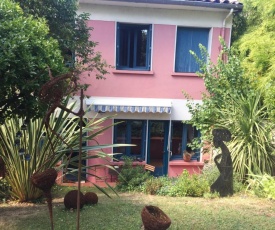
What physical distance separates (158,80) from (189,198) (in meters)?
6.10

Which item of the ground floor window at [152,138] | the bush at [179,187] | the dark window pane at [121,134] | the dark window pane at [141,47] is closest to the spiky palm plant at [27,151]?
the bush at [179,187]

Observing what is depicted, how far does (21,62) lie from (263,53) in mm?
8856

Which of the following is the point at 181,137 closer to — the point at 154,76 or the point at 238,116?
the point at 154,76

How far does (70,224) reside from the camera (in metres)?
5.94

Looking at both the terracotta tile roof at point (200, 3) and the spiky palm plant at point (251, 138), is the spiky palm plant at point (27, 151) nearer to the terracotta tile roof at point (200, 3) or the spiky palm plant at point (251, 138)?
the spiky palm plant at point (251, 138)

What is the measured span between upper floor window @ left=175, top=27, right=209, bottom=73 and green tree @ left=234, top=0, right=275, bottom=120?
5.93ft

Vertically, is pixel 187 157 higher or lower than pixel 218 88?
lower

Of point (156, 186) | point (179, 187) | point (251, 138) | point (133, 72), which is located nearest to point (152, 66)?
point (133, 72)

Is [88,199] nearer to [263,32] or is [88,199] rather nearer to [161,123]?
[161,123]

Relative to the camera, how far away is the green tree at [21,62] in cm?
446

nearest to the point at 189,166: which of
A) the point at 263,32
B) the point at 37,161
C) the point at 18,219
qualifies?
the point at 263,32

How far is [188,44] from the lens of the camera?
1306 centimetres

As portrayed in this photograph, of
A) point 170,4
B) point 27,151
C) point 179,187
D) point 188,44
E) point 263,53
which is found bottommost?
point 179,187

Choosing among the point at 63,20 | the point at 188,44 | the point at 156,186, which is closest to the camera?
the point at 63,20
